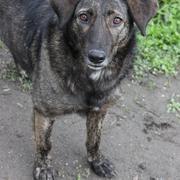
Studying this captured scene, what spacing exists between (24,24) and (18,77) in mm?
1125

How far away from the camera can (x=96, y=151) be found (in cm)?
433

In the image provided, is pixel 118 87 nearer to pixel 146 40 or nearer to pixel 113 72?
pixel 113 72

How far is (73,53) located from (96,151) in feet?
3.54

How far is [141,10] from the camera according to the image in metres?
3.48

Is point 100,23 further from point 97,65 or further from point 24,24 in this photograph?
point 24,24

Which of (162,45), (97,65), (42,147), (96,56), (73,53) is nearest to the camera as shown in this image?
(96,56)

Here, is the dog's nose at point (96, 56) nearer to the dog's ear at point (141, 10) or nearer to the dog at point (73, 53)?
the dog at point (73, 53)

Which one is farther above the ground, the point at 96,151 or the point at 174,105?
the point at 96,151

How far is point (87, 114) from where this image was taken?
156 inches

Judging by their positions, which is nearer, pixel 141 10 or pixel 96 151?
pixel 141 10

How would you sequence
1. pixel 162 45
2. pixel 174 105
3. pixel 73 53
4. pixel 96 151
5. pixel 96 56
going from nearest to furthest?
pixel 96 56 → pixel 73 53 → pixel 96 151 → pixel 174 105 → pixel 162 45

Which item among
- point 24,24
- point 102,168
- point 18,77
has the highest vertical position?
point 24,24

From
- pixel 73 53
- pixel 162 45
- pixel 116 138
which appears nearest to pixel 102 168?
pixel 116 138

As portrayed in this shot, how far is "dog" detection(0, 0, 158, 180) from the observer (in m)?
3.36
